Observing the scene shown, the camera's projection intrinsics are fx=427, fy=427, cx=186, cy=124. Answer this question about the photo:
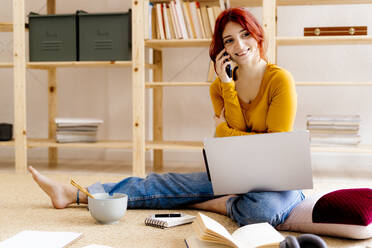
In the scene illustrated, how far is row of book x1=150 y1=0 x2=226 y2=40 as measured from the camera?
2459 millimetres

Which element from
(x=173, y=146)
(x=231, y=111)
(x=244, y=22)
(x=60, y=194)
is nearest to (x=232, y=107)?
(x=231, y=111)

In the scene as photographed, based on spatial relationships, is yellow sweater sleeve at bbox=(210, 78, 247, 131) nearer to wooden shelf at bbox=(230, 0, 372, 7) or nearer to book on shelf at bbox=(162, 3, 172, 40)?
book on shelf at bbox=(162, 3, 172, 40)

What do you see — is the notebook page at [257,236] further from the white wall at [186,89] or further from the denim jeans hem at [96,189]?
the white wall at [186,89]

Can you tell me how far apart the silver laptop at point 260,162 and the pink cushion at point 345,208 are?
0.24ft

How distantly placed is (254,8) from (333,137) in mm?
1016

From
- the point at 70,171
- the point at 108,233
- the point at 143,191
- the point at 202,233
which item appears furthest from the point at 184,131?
the point at 202,233

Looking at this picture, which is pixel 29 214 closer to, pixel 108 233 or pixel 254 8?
pixel 108 233

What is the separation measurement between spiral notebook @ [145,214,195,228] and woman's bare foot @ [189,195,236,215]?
0.15 m

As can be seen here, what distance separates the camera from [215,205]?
1.58 meters

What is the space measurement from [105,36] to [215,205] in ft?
4.68

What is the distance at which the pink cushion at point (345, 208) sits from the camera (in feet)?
4.02

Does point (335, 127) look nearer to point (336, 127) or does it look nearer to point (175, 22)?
point (336, 127)

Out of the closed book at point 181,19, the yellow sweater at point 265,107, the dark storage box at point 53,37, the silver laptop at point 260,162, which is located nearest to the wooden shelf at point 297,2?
the closed book at point 181,19

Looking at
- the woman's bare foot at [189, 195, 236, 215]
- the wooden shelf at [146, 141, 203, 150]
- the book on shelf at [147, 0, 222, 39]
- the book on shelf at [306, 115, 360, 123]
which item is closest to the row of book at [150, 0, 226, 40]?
the book on shelf at [147, 0, 222, 39]
